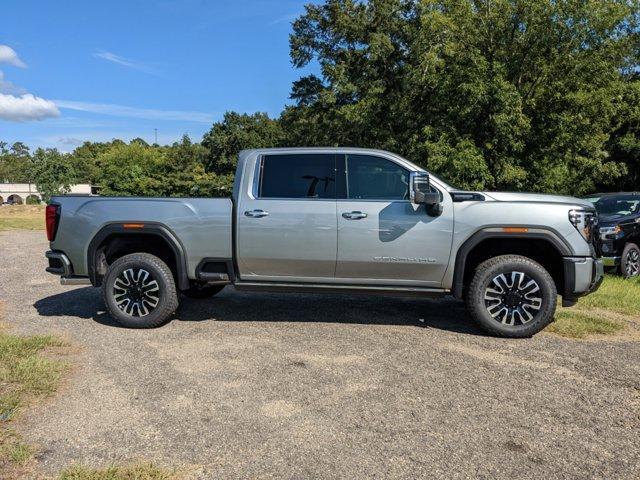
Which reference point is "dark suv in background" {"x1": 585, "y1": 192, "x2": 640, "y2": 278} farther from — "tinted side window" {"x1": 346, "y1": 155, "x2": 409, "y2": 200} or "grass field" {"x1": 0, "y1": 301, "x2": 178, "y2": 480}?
"grass field" {"x1": 0, "y1": 301, "x2": 178, "y2": 480}

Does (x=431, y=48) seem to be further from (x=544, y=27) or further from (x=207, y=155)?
(x=207, y=155)

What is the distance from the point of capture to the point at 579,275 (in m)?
5.50

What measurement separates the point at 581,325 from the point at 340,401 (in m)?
3.63

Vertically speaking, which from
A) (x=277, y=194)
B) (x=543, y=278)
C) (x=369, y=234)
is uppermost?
(x=277, y=194)

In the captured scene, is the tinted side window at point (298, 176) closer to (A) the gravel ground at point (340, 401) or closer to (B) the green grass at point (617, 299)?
(A) the gravel ground at point (340, 401)

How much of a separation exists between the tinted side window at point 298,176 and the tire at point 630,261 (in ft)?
22.5

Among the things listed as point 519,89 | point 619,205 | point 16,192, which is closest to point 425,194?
point 619,205

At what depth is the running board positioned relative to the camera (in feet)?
18.7

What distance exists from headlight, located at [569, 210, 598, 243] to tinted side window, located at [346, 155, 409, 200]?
1697 millimetres

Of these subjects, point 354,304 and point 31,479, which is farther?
point 354,304

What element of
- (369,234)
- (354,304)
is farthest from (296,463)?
(354,304)

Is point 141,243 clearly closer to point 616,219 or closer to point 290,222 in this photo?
point 290,222

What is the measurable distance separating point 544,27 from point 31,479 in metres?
18.0

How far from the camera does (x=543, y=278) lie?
5.52 metres
